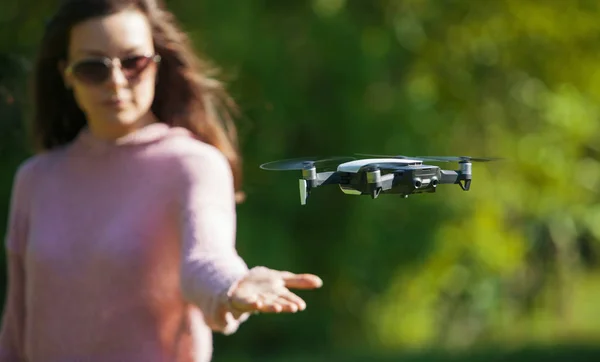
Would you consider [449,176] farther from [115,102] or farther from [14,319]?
[14,319]

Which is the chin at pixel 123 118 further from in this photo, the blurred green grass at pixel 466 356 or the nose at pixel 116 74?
the blurred green grass at pixel 466 356

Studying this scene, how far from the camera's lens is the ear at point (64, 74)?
2604 mm

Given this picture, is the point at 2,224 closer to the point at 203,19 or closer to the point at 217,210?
the point at 203,19

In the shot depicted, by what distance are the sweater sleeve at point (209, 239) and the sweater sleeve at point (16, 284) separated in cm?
50

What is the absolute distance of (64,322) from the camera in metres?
2.40

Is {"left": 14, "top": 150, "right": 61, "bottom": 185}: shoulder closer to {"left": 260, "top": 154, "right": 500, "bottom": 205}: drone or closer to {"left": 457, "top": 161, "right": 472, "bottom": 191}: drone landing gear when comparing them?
{"left": 260, "top": 154, "right": 500, "bottom": 205}: drone

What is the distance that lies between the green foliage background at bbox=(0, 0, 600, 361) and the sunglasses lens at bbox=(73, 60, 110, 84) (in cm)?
327

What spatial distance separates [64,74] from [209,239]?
2.42 ft

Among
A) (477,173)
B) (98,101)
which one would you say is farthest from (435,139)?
(98,101)

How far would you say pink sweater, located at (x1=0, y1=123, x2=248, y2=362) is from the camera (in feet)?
7.62

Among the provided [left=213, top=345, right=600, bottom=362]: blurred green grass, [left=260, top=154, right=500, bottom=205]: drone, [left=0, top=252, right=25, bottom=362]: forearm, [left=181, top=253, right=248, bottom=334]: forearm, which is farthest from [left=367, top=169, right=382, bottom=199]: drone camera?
[left=213, top=345, right=600, bottom=362]: blurred green grass

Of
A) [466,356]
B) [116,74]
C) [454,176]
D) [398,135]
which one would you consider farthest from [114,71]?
[466,356]

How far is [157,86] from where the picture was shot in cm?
263

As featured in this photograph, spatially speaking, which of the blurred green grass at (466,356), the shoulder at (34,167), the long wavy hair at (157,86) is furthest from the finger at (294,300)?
the blurred green grass at (466,356)
